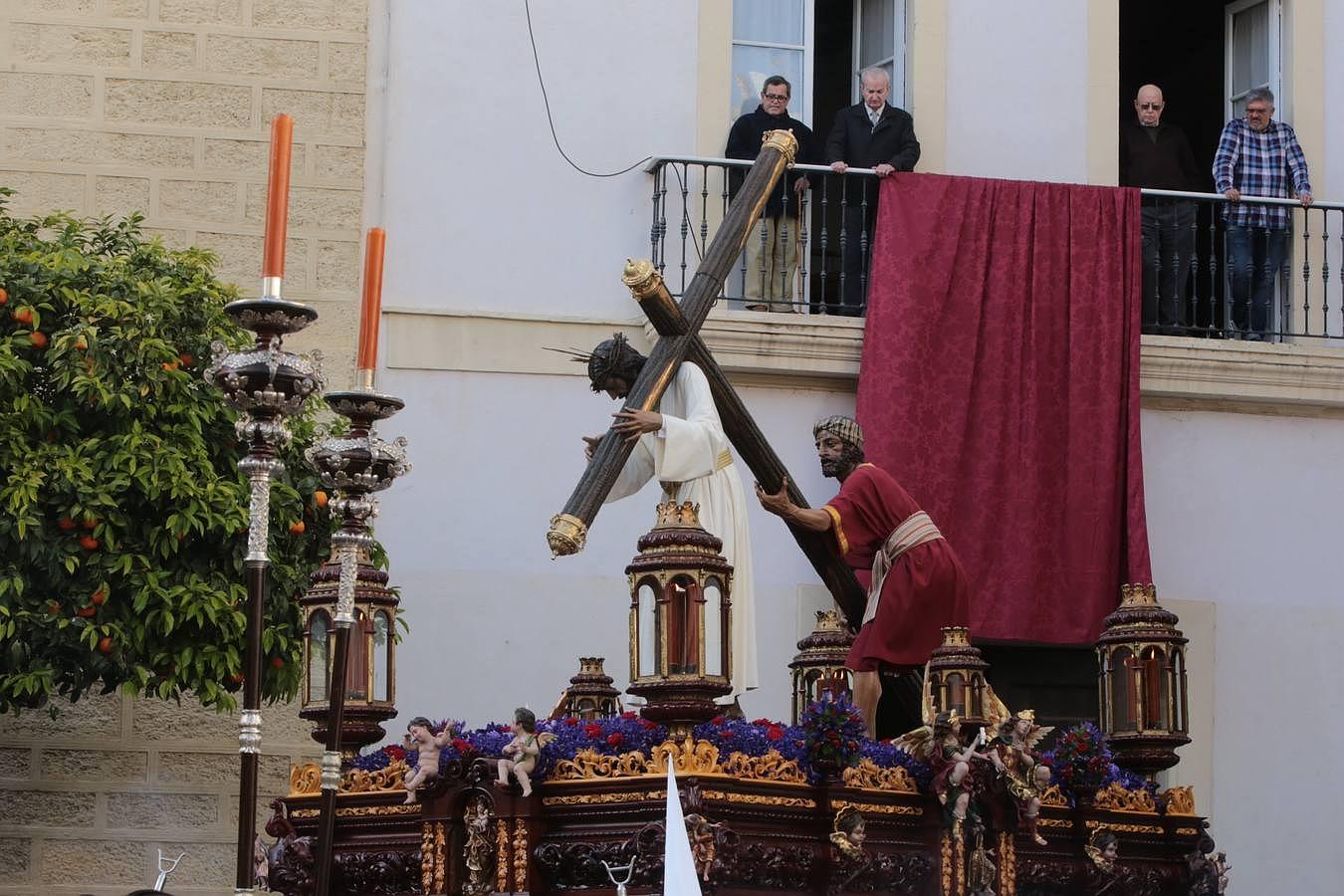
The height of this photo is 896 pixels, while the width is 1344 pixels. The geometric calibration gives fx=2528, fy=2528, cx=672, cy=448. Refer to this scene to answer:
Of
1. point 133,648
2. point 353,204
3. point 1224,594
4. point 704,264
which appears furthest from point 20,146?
point 1224,594

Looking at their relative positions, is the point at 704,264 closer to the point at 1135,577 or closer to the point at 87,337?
the point at 87,337

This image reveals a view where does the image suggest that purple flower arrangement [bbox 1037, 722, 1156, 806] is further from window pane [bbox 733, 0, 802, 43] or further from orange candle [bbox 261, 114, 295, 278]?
window pane [bbox 733, 0, 802, 43]

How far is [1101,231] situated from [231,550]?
630cm

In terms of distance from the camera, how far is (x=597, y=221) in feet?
52.0

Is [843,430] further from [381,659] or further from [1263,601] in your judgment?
[1263,601]

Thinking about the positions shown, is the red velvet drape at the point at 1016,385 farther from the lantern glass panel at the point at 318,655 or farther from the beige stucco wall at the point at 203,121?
the lantern glass panel at the point at 318,655

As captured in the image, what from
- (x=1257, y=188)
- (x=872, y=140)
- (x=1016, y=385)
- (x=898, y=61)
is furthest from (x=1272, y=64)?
(x=1016, y=385)

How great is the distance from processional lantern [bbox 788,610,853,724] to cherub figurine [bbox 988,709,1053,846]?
1646mm

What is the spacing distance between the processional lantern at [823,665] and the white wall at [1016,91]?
18.9 feet

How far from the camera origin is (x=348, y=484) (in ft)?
27.2

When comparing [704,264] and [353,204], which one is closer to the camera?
[704,264]

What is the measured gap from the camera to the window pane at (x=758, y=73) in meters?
16.6

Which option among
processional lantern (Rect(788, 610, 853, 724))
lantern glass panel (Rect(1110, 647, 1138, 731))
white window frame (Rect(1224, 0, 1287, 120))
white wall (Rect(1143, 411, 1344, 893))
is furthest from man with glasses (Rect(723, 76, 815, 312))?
lantern glass panel (Rect(1110, 647, 1138, 731))

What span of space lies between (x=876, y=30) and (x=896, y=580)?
7.50 metres
